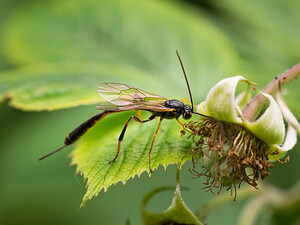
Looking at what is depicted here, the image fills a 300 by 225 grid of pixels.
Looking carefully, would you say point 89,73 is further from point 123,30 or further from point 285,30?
point 285,30

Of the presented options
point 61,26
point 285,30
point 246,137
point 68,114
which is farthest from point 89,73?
point 285,30

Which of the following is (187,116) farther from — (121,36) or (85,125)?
(121,36)

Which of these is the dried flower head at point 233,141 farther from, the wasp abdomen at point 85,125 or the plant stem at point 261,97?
the wasp abdomen at point 85,125

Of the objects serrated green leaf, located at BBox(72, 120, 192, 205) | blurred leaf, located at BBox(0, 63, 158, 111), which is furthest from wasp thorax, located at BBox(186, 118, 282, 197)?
blurred leaf, located at BBox(0, 63, 158, 111)

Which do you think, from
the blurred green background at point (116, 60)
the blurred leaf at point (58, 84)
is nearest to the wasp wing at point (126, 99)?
the blurred leaf at point (58, 84)

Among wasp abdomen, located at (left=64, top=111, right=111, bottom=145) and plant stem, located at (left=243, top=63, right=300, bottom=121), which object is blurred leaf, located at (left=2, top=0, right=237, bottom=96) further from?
plant stem, located at (left=243, top=63, right=300, bottom=121)

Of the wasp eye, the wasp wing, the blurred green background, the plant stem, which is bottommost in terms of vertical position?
the blurred green background
